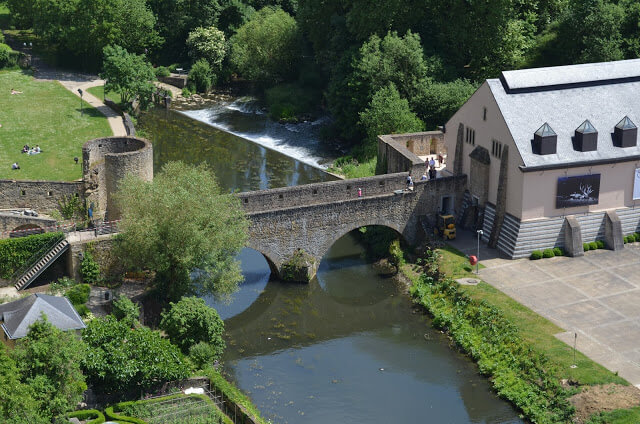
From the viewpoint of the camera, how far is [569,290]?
5403cm

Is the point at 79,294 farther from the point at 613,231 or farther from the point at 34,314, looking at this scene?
the point at 613,231

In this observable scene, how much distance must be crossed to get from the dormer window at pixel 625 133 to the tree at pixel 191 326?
1028 inches

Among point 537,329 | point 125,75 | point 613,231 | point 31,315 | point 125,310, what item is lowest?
point 537,329

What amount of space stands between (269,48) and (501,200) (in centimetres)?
4371

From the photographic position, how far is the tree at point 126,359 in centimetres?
4303

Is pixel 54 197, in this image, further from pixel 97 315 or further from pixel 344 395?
pixel 344 395

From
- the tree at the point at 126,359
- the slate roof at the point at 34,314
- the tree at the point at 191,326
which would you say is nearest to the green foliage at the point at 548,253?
the tree at the point at 191,326

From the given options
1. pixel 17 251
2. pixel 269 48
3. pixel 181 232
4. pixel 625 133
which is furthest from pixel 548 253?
pixel 269 48

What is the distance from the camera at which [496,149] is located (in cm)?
5903

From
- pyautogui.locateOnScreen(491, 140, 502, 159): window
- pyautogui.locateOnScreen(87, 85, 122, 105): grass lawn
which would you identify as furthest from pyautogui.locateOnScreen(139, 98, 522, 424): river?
pyautogui.locateOnScreen(87, 85, 122, 105): grass lawn

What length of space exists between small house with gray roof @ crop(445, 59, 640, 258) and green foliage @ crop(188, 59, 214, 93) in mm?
45295

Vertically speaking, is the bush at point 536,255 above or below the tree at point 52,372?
above

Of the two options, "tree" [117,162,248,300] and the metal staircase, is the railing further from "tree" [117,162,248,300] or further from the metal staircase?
"tree" [117,162,248,300]

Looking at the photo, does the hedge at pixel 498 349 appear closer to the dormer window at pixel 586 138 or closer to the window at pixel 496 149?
the window at pixel 496 149
